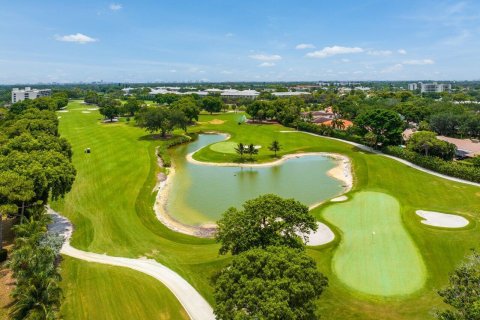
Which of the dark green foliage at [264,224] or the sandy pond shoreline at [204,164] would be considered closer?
the dark green foliage at [264,224]

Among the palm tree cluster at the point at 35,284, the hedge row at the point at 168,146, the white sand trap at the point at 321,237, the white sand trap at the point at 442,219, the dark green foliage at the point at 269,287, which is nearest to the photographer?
the dark green foliage at the point at 269,287

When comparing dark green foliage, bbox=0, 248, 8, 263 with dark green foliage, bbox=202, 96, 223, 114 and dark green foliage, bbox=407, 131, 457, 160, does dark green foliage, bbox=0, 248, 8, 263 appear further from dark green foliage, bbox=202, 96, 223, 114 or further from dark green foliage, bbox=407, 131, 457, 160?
dark green foliage, bbox=202, 96, 223, 114

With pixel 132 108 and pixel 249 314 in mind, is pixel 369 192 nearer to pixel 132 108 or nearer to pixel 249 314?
pixel 249 314

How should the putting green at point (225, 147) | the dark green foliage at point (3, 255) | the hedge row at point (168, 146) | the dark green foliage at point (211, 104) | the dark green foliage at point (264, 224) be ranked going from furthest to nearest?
1. the dark green foliage at point (211, 104)
2. the putting green at point (225, 147)
3. the hedge row at point (168, 146)
4. the dark green foliage at point (3, 255)
5. the dark green foliage at point (264, 224)

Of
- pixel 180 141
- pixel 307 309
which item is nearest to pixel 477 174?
pixel 307 309

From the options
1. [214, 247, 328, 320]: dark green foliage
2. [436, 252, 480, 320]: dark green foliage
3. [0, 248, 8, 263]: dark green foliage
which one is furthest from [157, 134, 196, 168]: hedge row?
[436, 252, 480, 320]: dark green foliage

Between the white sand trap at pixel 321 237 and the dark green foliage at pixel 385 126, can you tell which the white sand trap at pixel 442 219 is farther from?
the dark green foliage at pixel 385 126

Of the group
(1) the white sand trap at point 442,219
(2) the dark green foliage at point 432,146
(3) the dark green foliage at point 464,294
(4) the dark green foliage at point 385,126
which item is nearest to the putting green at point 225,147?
(4) the dark green foliage at point 385,126
